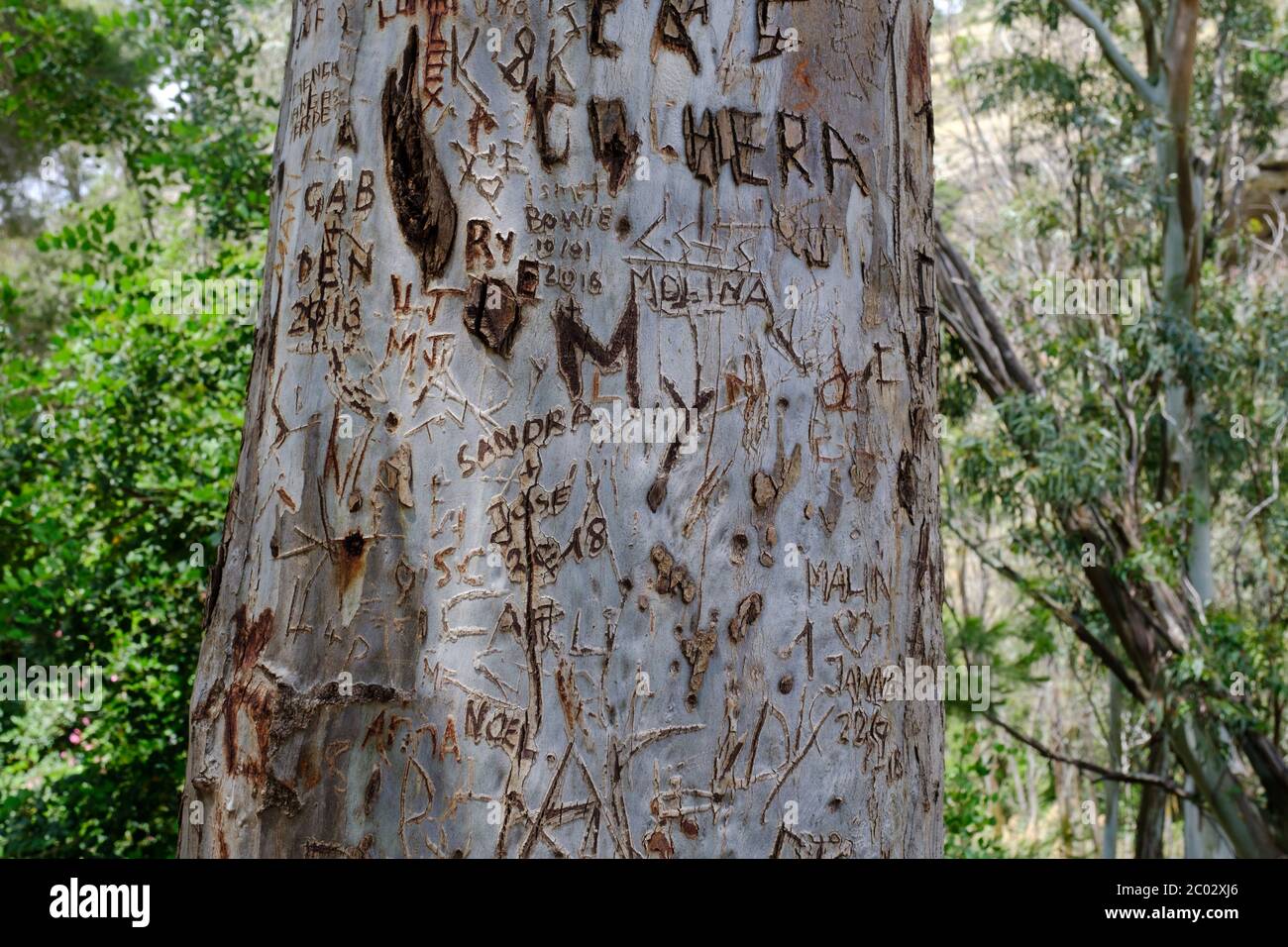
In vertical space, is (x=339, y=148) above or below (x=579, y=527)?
above

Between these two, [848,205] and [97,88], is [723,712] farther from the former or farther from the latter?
[97,88]

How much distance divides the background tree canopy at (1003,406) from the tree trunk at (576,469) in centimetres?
285

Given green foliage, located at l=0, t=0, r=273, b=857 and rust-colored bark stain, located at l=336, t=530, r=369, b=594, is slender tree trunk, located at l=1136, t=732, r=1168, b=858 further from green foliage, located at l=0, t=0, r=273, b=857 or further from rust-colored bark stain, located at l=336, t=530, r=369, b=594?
rust-colored bark stain, located at l=336, t=530, r=369, b=594

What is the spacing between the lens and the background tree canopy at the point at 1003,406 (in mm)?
3973

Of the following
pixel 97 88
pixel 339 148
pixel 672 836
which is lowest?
pixel 672 836

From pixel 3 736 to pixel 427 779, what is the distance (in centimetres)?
378

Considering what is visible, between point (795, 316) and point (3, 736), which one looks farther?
point (3, 736)

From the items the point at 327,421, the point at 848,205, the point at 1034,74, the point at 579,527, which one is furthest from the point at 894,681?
the point at 1034,74

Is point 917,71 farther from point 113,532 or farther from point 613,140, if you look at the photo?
point 113,532

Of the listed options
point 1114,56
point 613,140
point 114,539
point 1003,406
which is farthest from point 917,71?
point 1114,56

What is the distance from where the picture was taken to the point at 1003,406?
6477 mm

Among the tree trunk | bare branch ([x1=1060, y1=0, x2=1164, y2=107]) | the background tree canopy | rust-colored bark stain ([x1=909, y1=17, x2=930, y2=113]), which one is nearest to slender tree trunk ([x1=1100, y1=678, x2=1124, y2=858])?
the background tree canopy

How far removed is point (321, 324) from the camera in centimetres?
100

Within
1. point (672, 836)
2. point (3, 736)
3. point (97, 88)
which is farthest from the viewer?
point (97, 88)
